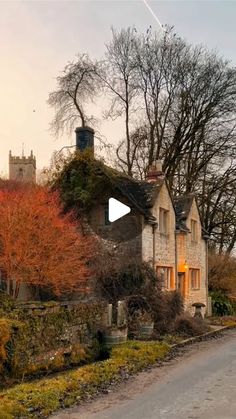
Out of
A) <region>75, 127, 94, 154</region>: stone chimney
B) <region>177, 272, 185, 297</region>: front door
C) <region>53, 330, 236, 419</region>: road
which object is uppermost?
<region>75, 127, 94, 154</region>: stone chimney

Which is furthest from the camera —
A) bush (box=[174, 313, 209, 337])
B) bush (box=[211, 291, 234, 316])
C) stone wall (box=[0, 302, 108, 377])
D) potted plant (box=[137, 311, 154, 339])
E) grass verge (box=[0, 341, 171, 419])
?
bush (box=[211, 291, 234, 316])

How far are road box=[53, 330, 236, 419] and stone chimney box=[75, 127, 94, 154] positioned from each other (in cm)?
1501

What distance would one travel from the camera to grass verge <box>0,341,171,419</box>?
29.7 ft

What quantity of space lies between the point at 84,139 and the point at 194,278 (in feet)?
33.0

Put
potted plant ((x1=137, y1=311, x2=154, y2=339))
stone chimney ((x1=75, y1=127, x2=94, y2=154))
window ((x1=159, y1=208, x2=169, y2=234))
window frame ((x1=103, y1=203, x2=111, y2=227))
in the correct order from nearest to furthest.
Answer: potted plant ((x1=137, y1=311, x2=154, y2=339)) → window frame ((x1=103, y1=203, x2=111, y2=227)) → window ((x1=159, y1=208, x2=169, y2=234)) → stone chimney ((x1=75, y1=127, x2=94, y2=154))

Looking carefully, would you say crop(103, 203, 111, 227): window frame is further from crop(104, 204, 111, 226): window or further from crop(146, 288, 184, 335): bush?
crop(146, 288, 184, 335): bush

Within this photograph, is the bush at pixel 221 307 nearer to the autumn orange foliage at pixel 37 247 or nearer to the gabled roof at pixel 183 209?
the gabled roof at pixel 183 209

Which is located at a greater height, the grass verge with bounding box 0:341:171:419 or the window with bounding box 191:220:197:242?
the window with bounding box 191:220:197:242

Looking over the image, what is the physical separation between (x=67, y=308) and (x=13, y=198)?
7.25 m

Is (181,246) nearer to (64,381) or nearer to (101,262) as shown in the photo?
(101,262)

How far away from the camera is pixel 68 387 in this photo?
10.7 metres

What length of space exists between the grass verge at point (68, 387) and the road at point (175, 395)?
1.30ft

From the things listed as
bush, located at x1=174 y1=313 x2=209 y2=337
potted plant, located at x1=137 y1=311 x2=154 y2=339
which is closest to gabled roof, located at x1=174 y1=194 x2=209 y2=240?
bush, located at x1=174 y1=313 x2=209 y2=337

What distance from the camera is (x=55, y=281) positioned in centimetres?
2038
